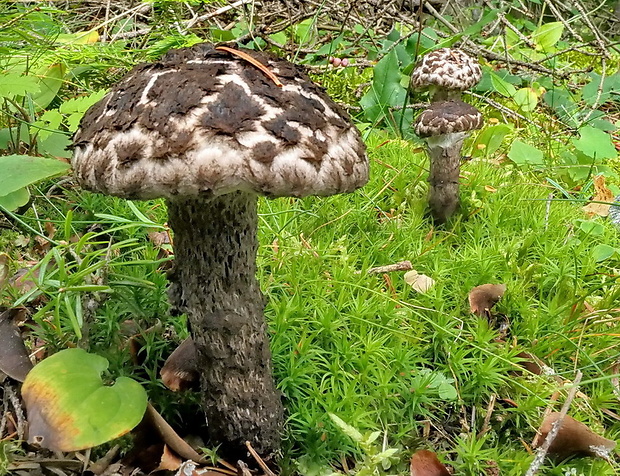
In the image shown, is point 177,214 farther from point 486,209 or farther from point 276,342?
point 486,209

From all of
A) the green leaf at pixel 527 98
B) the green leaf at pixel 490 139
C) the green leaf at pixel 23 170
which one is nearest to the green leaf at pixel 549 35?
the green leaf at pixel 527 98

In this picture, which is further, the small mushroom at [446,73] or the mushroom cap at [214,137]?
the small mushroom at [446,73]

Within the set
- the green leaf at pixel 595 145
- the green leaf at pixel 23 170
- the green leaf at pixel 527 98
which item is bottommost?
the green leaf at pixel 527 98

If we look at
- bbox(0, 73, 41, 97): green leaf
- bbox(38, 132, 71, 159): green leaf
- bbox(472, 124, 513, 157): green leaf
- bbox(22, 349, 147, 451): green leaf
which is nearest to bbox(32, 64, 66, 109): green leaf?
bbox(38, 132, 71, 159): green leaf

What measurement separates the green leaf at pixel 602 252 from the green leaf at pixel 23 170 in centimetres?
275

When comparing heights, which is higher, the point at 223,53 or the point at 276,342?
the point at 223,53

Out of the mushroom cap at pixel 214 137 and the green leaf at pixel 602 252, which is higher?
the mushroom cap at pixel 214 137

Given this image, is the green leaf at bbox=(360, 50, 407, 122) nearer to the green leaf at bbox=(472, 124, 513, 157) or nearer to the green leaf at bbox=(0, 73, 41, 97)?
the green leaf at bbox=(472, 124, 513, 157)

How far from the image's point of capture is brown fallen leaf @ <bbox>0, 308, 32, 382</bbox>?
73.2 inches

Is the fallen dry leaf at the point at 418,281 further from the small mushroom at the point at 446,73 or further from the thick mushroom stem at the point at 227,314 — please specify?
the small mushroom at the point at 446,73

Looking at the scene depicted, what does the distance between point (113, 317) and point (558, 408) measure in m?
1.93

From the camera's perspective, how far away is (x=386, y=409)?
2156 mm

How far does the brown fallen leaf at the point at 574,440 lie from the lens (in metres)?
2.02

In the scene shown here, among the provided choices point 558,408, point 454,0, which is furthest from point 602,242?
point 454,0
